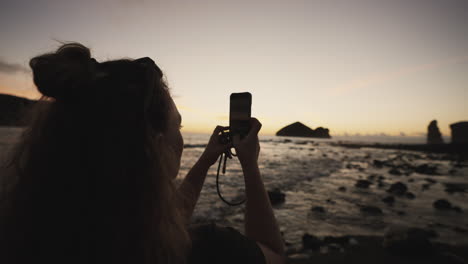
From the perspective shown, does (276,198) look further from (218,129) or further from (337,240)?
(218,129)

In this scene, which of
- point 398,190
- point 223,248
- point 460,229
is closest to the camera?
point 223,248

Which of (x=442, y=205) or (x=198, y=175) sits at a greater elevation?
(x=198, y=175)

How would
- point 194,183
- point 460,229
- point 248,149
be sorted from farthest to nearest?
point 460,229 → point 194,183 → point 248,149

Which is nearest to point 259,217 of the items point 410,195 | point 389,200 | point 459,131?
point 389,200

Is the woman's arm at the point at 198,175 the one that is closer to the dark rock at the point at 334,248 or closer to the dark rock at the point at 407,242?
the dark rock at the point at 334,248

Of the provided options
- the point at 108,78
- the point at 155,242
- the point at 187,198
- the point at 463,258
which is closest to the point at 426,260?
the point at 463,258

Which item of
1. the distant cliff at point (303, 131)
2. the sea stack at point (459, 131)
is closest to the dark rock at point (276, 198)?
the sea stack at point (459, 131)

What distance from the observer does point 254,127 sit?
5.72ft

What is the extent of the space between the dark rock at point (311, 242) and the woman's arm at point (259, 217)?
327 cm

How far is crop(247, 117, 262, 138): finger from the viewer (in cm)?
167

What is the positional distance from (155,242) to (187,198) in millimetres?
739

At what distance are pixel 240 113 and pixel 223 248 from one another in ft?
4.20

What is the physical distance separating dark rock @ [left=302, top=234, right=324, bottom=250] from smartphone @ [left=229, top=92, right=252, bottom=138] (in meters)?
3.33

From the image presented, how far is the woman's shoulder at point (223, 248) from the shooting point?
3.55 ft
